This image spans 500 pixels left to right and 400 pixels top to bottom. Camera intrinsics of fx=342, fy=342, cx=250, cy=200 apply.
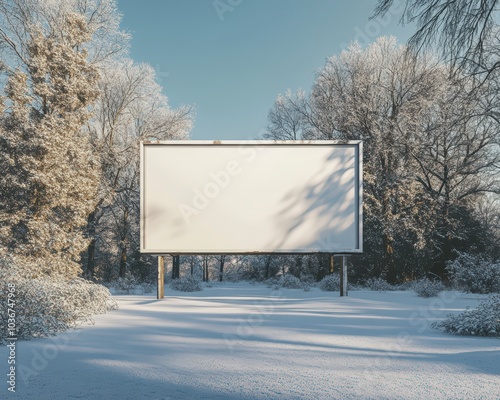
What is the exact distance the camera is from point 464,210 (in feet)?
58.0

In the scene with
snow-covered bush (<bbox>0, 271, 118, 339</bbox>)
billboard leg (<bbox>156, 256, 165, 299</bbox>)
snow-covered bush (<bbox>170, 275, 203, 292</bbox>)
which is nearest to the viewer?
snow-covered bush (<bbox>0, 271, 118, 339</bbox>)

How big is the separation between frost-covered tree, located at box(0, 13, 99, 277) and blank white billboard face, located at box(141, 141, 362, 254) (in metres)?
3.33

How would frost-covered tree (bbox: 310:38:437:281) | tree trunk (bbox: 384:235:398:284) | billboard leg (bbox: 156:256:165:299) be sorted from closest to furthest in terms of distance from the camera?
billboard leg (bbox: 156:256:165:299) → frost-covered tree (bbox: 310:38:437:281) → tree trunk (bbox: 384:235:398:284)

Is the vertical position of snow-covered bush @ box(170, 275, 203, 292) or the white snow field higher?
the white snow field

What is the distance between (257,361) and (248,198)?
23.2 feet

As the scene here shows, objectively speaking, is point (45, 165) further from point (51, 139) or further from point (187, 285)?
point (187, 285)

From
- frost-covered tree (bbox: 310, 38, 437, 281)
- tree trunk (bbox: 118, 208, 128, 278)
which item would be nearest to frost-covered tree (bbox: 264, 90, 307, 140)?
frost-covered tree (bbox: 310, 38, 437, 281)

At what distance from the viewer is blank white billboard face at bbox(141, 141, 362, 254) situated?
10.7m

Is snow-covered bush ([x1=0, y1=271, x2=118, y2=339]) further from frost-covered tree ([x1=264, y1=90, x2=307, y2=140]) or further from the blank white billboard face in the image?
frost-covered tree ([x1=264, y1=90, x2=307, y2=140])

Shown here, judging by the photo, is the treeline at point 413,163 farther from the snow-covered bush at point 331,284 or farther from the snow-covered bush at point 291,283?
the snow-covered bush at point 291,283

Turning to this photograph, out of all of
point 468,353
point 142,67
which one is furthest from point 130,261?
point 468,353

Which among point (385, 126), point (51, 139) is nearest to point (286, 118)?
point (385, 126)

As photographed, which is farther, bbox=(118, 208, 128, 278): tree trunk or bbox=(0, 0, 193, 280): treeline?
bbox=(118, 208, 128, 278): tree trunk

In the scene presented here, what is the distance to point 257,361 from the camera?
401cm
